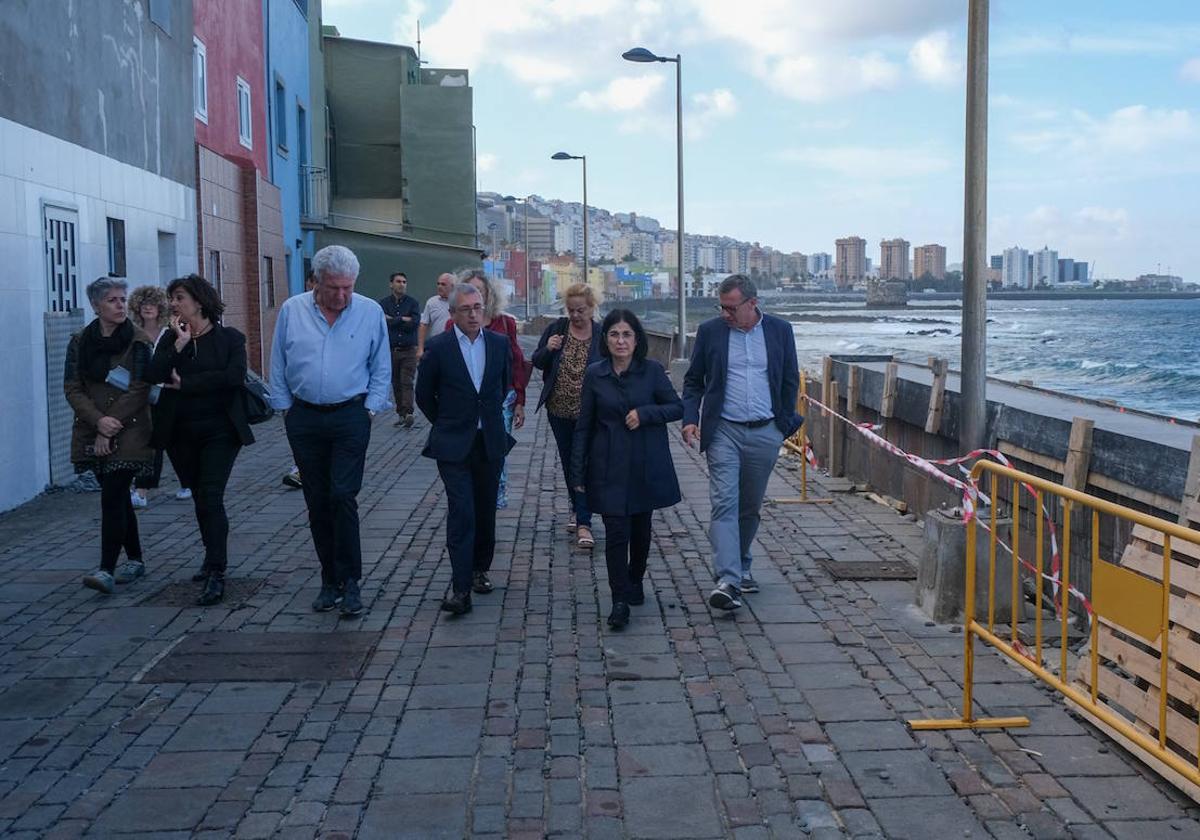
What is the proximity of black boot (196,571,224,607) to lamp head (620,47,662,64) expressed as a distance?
21344 mm

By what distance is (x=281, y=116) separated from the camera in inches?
963

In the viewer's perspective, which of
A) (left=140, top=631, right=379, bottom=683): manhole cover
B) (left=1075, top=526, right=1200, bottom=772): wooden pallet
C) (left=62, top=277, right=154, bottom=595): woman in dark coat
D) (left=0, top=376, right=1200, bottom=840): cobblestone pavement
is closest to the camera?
(left=0, top=376, right=1200, bottom=840): cobblestone pavement

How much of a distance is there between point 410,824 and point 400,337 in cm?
1171

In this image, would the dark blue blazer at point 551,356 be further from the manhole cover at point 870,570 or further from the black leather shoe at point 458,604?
the black leather shoe at point 458,604

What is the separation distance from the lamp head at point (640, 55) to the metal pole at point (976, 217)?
64.0ft

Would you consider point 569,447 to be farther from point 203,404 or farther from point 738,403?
point 203,404

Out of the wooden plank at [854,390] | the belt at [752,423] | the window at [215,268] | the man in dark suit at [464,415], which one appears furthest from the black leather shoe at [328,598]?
the window at [215,268]

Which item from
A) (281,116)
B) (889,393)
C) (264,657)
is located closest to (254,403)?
(264,657)

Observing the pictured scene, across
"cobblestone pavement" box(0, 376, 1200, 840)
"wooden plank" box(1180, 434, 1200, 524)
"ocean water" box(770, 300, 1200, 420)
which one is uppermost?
"wooden plank" box(1180, 434, 1200, 524)

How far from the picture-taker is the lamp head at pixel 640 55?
27234mm

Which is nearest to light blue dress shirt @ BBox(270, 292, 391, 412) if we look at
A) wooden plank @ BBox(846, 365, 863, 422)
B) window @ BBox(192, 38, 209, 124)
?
wooden plank @ BBox(846, 365, 863, 422)

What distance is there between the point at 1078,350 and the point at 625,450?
285ft

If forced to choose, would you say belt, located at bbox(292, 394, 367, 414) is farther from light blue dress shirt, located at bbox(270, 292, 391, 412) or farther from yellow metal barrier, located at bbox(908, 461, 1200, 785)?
yellow metal barrier, located at bbox(908, 461, 1200, 785)

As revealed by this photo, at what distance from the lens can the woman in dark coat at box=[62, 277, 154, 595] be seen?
7434mm
